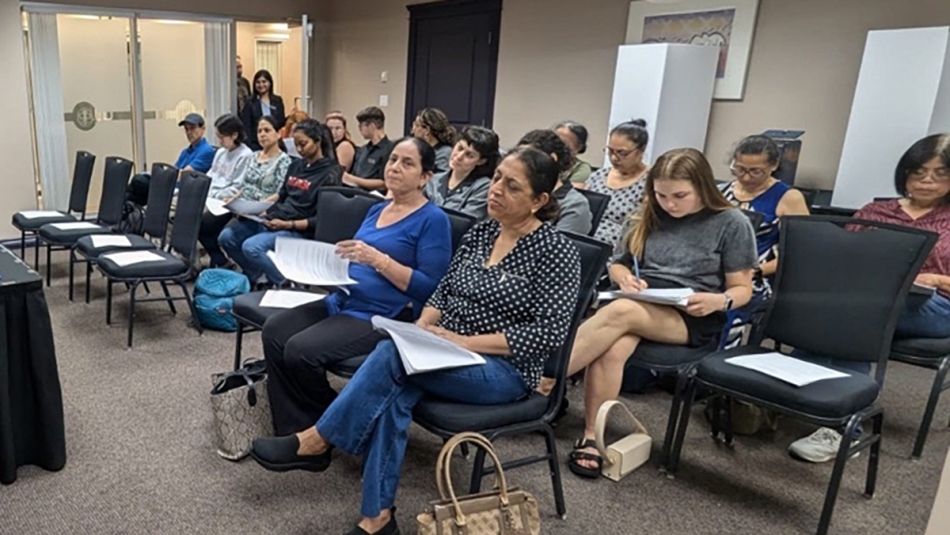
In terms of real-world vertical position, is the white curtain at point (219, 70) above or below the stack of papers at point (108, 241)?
above

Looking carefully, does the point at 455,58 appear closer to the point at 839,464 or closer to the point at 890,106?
the point at 890,106

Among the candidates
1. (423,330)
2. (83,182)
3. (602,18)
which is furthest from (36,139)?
(423,330)

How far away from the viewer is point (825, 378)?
2010mm

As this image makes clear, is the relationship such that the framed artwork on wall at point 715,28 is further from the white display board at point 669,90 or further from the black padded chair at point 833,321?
the black padded chair at point 833,321

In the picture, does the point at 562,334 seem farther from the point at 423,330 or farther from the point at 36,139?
the point at 36,139

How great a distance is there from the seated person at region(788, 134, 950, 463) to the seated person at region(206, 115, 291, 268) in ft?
10.4

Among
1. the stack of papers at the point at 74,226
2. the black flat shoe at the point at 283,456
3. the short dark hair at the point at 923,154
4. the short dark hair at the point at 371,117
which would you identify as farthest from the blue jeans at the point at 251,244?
the short dark hair at the point at 923,154

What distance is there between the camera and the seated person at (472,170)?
2967 millimetres

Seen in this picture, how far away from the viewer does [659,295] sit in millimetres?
2236

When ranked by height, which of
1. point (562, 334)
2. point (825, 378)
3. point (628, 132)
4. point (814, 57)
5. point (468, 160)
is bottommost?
point (825, 378)

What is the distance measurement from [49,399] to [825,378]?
243 centimetres

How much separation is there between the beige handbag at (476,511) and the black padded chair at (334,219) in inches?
50.5

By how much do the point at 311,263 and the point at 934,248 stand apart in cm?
231

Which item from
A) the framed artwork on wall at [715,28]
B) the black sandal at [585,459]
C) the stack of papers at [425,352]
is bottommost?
the black sandal at [585,459]
